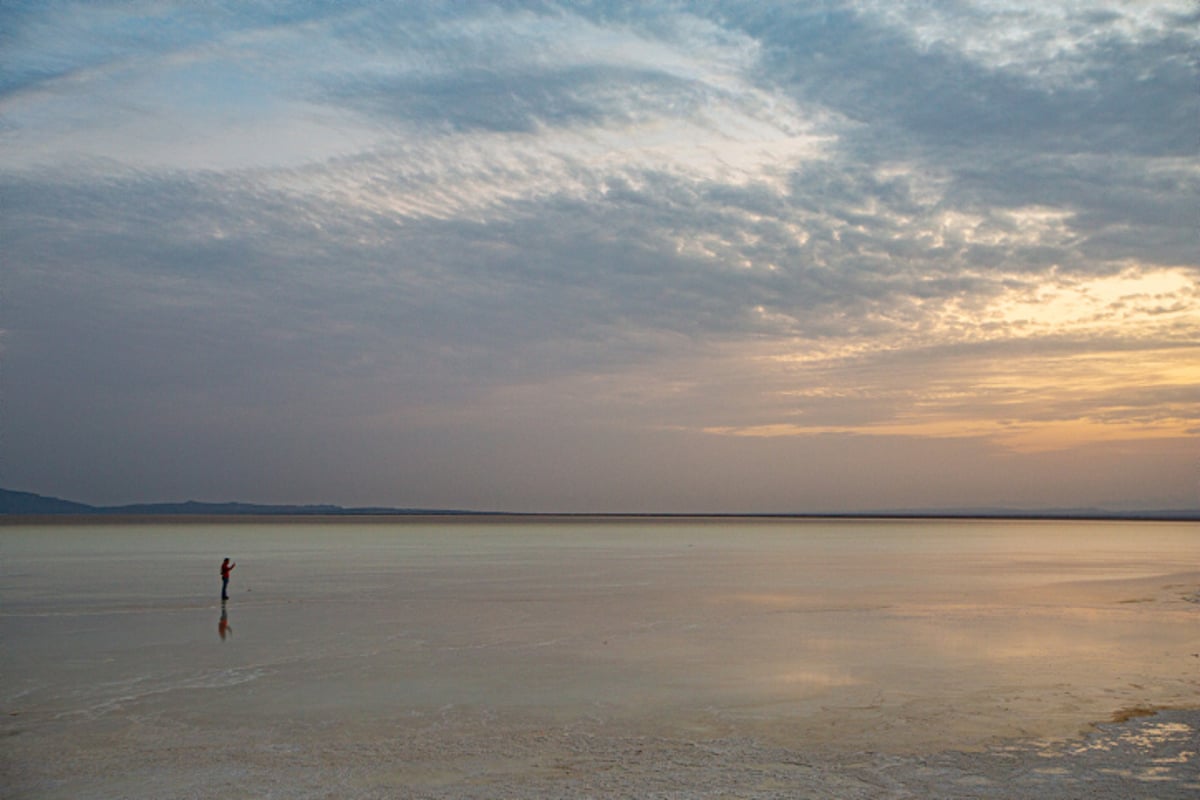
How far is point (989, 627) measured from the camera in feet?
79.2

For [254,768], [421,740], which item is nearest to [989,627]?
[421,740]

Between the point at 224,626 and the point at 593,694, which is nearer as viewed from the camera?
the point at 593,694

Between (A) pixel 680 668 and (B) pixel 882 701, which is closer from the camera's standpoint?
(B) pixel 882 701

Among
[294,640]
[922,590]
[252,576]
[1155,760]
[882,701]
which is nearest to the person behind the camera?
[1155,760]

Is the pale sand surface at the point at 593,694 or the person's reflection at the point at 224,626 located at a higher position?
the person's reflection at the point at 224,626

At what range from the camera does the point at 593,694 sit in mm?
15711

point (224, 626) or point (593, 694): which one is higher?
point (224, 626)

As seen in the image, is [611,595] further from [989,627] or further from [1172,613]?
[1172,613]

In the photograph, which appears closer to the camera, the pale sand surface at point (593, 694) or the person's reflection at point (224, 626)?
the pale sand surface at point (593, 694)

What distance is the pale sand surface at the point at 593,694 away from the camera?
36.5 feet

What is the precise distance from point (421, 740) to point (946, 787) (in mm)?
6548

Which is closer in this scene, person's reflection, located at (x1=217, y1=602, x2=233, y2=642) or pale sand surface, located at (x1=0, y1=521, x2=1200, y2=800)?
pale sand surface, located at (x1=0, y1=521, x2=1200, y2=800)

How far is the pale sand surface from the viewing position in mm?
11125

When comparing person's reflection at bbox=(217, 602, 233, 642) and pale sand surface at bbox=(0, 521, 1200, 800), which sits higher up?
person's reflection at bbox=(217, 602, 233, 642)
